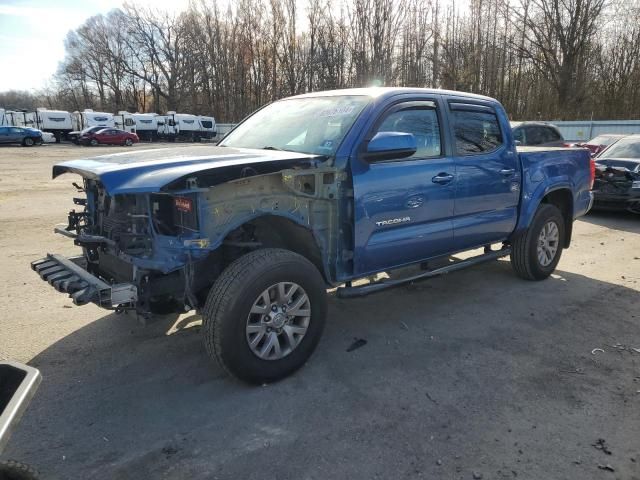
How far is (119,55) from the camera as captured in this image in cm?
6644

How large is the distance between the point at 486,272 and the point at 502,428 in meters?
3.57

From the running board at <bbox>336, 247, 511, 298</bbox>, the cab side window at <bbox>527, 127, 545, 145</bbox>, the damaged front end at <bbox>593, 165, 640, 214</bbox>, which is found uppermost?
the cab side window at <bbox>527, 127, 545, 145</bbox>

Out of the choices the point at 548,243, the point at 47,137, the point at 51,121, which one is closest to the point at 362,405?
the point at 548,243

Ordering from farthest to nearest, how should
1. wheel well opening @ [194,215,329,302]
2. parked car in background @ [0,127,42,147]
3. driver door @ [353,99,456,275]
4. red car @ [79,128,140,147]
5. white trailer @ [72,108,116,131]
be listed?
white trailer @ [72,108,116,131]
red car @ [79,128,140,147]
parked car in background @ [0,127,42,147]
driver door @ [353,99,456,275]
wheel well opening @ [194,215,329,302]

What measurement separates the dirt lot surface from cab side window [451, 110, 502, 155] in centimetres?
160

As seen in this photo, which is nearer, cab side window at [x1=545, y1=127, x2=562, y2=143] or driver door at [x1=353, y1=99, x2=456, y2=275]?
driver door at [x1=353, y1=99, x2=456, y2=275]

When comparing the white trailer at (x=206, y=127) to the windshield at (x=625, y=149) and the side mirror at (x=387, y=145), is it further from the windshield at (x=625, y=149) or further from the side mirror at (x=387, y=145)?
the side mirror at (x=387, y=145)

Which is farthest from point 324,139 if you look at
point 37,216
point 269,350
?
point 37,216

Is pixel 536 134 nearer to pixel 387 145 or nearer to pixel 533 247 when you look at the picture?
pixel 533 247

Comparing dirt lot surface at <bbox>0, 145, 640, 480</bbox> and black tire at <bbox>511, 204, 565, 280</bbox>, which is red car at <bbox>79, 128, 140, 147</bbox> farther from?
black tire at <bbox>511, 204, 565, 280</bbox>

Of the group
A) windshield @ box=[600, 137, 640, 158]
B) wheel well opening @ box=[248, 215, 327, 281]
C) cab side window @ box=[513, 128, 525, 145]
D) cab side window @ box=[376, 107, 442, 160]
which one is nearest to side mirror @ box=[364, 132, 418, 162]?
cab side window @ box=[376, 107, 442, 160]

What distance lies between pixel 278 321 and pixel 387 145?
1517 mm

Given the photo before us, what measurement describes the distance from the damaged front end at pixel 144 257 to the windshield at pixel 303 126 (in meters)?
1.18

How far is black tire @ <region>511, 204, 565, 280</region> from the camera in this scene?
550 cm
